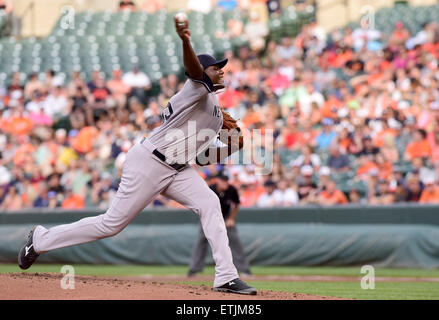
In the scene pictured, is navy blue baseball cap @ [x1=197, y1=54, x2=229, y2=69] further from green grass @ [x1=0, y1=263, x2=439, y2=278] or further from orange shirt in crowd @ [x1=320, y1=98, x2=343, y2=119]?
orange shirt in crowd @ [x1=320, y1=98, x2=343, y2=119]

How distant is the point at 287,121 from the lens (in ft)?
54.8

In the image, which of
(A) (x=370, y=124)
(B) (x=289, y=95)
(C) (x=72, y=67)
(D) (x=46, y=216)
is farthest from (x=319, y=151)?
(C) (x=72, y=67)

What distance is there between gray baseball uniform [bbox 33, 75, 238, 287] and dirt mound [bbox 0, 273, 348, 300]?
0.33 meters

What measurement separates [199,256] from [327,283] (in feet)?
7.15

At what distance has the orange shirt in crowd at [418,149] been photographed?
47.4 feet

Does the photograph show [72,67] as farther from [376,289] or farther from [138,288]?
[138,288]

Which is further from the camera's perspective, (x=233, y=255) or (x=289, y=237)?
(x=289, y=237)

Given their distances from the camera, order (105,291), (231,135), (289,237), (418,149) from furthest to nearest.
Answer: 1. (418,149)
2. (289,237)
3. (231,135)
4. (105,291)

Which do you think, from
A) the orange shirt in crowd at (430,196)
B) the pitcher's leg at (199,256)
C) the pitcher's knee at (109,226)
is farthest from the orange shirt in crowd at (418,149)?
the pitcher's knee at (109,226)

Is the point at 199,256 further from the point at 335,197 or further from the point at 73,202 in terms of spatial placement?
the point at 73,202

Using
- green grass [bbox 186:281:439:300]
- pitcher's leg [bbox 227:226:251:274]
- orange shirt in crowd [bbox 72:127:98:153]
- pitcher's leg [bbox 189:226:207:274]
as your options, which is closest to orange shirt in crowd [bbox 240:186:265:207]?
pitcher's leg [bbox 227:226:251:274]

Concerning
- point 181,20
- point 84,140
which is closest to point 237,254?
point 84,140

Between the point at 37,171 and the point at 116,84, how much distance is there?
12.3 ft

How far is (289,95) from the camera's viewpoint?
17.7 meters
